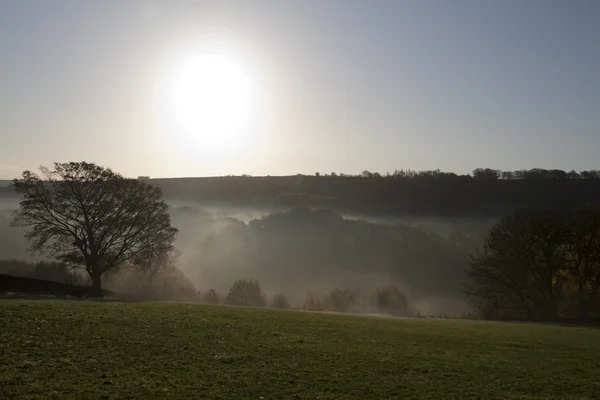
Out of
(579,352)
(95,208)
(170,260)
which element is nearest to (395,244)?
(170,260)

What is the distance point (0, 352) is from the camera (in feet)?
51.9

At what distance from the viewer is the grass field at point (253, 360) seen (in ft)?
47.6

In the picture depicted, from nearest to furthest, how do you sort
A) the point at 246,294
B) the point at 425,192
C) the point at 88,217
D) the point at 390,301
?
the point at 88,217, the point at 246,294, the point at 390,301, the point at 425,192

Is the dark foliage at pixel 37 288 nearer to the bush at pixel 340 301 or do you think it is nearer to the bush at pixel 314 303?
the bush at pixel 314 303

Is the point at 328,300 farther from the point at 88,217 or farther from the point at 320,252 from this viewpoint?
the point at 88,217

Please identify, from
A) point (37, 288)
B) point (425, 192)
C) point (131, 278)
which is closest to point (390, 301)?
point (131, 278)

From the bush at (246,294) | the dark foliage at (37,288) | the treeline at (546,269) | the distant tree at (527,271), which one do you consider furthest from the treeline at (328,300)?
the dark foliage at (37,288)

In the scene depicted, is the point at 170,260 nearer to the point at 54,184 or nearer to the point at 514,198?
the point at 54,184

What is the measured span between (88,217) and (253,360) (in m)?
40.0

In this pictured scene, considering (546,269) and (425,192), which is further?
(425,192)

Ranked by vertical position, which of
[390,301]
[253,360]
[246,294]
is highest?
[253,360]

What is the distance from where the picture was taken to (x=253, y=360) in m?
18.3

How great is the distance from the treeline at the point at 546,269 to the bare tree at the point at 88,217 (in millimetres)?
45674

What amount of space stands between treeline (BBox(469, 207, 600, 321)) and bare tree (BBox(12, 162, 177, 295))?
4567 cm
